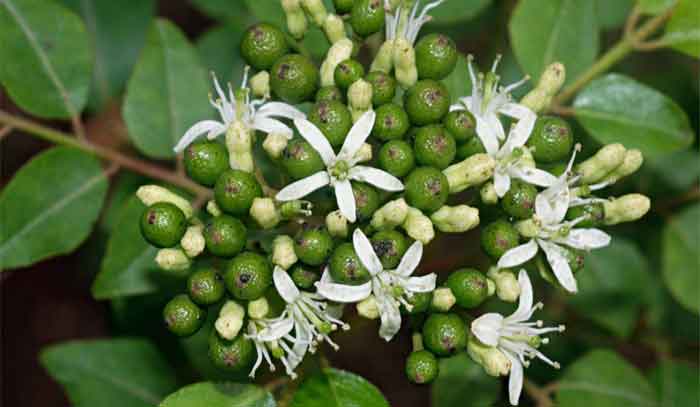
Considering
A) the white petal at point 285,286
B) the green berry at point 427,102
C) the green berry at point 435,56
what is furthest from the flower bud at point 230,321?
the green berry at point 435,56

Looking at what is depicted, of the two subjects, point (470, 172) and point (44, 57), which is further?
point (44, 57)

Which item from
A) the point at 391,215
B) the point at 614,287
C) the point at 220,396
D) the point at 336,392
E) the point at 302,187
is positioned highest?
the point at 302,187

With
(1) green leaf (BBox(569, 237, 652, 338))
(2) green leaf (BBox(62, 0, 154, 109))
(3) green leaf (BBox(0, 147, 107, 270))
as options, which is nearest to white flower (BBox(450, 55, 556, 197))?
(1) green leaf (BBox(569, 237, 652, 338))

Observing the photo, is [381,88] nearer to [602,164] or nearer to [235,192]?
[235,192]

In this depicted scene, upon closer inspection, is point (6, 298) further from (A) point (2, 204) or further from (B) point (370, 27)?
(B) point (370, 27)

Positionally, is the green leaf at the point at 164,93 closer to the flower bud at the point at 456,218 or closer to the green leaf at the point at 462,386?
the flower bud at the point at 456,218

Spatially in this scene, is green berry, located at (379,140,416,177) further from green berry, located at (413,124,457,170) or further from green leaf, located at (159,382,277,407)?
green leaf, located at (159,382,277,407)

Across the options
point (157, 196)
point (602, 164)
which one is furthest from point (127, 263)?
point (602, 164)
